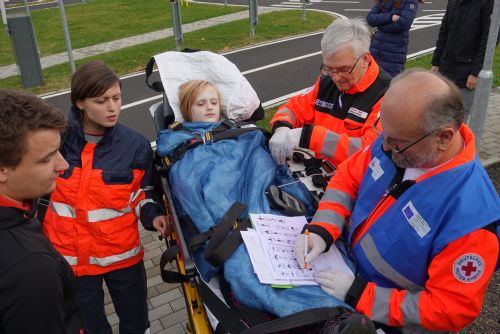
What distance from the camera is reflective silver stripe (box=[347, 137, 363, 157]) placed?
2707 mm

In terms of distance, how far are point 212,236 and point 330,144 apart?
3.40 ft

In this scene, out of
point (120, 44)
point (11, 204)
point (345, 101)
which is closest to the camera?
point (11, 204)

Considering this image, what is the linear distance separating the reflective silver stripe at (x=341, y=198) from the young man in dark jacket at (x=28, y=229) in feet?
4.17

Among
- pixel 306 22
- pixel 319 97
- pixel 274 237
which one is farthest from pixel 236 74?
pixel 306 22

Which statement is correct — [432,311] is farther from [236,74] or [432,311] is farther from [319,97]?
[236,74]

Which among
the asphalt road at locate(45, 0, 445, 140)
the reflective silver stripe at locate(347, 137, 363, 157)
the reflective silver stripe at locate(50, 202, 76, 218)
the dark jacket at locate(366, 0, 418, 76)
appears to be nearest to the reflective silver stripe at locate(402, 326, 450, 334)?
the reflective silver stripe at locate(347, 137, 363, 157)

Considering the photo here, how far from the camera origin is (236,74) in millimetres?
3525

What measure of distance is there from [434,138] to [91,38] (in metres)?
14.3

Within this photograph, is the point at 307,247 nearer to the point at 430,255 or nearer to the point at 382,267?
the point at 382,267

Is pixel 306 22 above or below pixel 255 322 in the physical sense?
below

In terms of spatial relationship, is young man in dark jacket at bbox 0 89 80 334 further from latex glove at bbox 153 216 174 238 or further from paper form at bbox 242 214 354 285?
latex glove at bbox 153 216 174 238

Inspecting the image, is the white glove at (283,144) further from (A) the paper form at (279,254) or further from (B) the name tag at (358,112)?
(A) the paper form at (279,254)

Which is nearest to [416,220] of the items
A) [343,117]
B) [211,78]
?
[343,117]

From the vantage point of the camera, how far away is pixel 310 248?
2.05 meters
